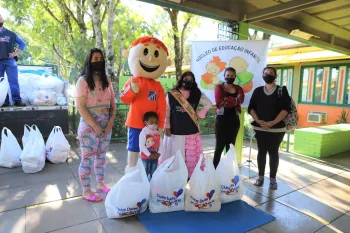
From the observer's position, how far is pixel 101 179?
3.18 meters

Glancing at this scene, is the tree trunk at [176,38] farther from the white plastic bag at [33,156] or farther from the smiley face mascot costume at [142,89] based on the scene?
the smiley face mascot costume at [142,89]

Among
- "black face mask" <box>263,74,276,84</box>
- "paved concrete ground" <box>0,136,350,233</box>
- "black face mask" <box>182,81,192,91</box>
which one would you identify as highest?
"black face mask" <box>263,74,276,84</box>

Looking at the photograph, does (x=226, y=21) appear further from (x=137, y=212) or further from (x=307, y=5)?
(x=137, y=212)

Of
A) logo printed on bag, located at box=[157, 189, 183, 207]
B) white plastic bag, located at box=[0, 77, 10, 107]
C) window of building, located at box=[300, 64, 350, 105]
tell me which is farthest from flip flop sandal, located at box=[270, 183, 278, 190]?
window of building, located at box=[300, 64, 350, 105]

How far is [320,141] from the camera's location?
17.0 ft

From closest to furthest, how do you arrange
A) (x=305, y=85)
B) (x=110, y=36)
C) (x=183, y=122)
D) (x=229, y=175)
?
(x=229, y=175)
(x=183, y=122)
(x=110, y=36)
(x=305, y=85)

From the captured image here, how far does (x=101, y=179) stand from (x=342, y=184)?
363 cm

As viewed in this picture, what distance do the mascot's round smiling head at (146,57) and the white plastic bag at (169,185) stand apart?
101cm

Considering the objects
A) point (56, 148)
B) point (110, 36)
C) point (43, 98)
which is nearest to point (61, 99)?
point (43, 98)

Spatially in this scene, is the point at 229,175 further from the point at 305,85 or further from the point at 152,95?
the point at 305,85

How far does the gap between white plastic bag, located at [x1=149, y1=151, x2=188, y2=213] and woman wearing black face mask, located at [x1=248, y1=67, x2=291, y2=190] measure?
1.41 meters

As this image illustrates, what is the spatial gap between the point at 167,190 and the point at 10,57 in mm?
4306

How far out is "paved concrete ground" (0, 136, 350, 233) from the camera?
2.54 m

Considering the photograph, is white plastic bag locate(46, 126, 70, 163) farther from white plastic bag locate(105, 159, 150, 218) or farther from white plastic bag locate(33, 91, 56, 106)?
white plastic bag locate(105, 159, 150, 218)
